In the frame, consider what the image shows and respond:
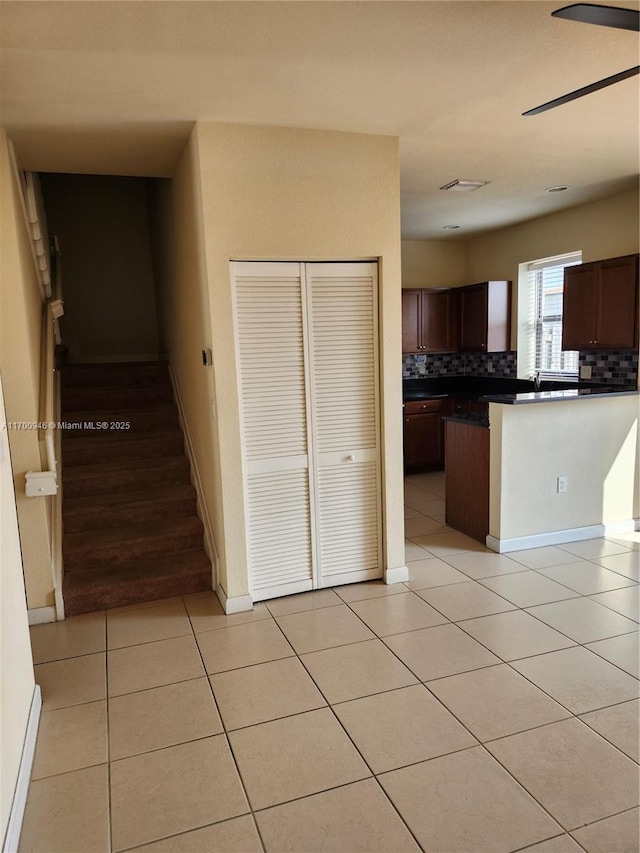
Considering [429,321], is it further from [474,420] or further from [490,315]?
[474,420]

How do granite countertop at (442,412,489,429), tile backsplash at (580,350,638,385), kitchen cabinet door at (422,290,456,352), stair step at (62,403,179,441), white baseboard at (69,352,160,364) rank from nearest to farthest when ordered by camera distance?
granite countertop at (442,412,489,429)
stair step at (62,403,179,441)
tile backsplash at (580,350,638,385)
white baseboard at (69,352,160,364)
kitchen cabinet door at (422,290,456,352)

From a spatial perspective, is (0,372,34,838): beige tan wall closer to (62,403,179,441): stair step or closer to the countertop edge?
(62,403,179,441): stair step

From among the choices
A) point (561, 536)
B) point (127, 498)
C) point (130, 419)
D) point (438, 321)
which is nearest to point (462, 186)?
point (438, 321)

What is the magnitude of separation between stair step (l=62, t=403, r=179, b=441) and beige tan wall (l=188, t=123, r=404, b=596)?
4.72 feet

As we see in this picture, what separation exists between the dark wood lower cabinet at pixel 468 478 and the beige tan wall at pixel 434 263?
280 cm

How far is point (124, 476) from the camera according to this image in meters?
4.21

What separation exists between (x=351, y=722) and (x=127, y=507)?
225 cm

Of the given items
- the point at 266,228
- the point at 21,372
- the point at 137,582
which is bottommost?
the point at 137,582

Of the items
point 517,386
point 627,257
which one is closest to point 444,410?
point 517,386

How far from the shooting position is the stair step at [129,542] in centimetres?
366

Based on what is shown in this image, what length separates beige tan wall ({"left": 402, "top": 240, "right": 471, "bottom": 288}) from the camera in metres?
6.84

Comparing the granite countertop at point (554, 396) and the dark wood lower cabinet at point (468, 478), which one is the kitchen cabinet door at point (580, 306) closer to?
the granite countertop at point (554, 396)

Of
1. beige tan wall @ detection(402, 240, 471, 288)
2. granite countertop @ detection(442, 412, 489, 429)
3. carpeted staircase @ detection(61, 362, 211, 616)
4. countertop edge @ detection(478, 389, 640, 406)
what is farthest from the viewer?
beige tan wall @ detection(402, 240, 471, 288)

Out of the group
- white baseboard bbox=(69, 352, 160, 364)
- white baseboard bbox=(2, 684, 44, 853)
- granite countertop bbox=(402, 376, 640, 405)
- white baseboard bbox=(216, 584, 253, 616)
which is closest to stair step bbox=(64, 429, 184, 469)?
white baseboard bbox=(216, 584, 253, 616)
